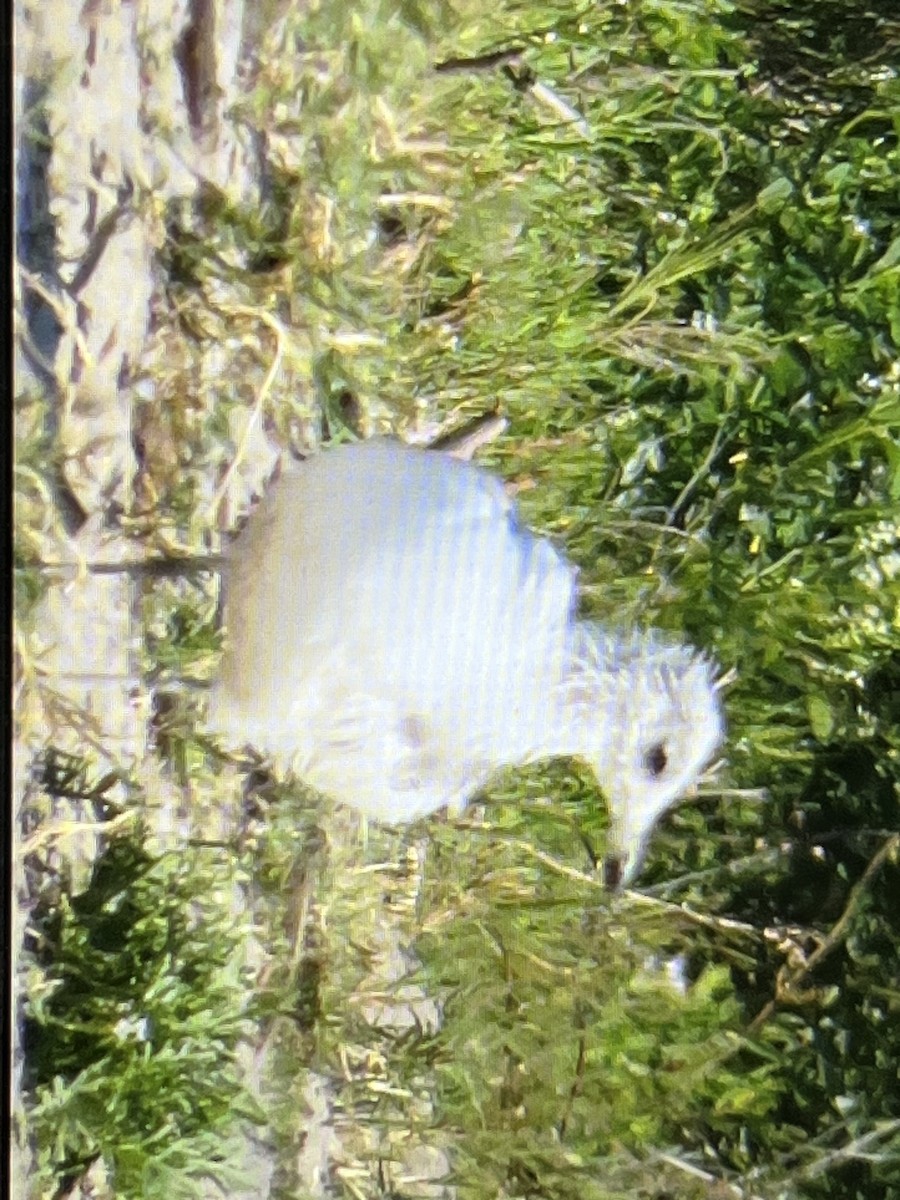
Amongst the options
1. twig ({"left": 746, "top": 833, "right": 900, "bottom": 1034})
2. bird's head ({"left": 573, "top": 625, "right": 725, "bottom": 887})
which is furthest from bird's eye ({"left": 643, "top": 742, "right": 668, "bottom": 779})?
twig ({"left": 746, "top": 833, "right": 900, "bottom": 1034})

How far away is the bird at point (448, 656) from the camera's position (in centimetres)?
A: 60

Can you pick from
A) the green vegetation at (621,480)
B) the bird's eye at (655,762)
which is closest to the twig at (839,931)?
the green vegetation at (621,480)

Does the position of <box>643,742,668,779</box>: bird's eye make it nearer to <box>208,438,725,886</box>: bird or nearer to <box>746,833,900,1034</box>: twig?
<box>208,438,725,886</box>: bird

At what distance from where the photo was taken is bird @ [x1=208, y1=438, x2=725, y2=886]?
0.60 meters

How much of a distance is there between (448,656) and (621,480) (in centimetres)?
13

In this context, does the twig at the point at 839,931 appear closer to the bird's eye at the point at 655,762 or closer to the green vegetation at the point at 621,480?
the green vegetation at the point at 621,480

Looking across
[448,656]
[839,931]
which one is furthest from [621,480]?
[839,931]

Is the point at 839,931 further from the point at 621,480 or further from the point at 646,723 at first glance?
the point at 621,480

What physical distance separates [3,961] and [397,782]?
0.25m

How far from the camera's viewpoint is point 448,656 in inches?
23.8

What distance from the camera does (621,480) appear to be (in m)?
0.60

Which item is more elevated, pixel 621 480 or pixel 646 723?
pixel 621 480

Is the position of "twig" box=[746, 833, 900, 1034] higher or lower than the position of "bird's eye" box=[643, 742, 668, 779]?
lower

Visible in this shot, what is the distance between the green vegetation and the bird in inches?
0.7
